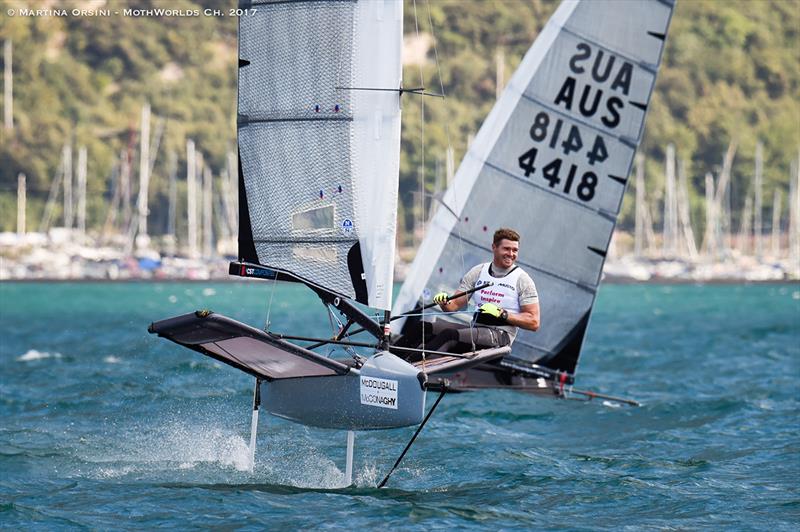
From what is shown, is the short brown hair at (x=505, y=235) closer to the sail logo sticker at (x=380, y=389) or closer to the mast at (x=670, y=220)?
the sail logo sticker at (x=380, y=389)

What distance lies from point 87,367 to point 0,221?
69292mm

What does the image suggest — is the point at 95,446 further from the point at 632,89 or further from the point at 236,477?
the point at 632,89

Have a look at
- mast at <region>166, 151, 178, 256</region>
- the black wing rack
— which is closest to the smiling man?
the black wing rack

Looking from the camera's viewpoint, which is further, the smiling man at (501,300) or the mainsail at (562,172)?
the mainsail at (562,172)

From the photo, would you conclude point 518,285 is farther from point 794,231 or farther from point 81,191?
point 794,231

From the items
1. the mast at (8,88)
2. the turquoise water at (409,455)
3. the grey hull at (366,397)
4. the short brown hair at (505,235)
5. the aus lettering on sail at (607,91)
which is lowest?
the turquoise water at (409,455)

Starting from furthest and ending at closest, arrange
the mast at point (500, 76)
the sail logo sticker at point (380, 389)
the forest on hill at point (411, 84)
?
the forest on hill at point (411, 84) < the mast at point (500, 76) < the sail logo sticker at point (380, 389)

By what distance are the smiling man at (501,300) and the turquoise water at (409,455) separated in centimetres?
111

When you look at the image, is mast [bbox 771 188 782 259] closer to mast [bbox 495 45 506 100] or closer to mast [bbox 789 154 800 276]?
mast [bbox 789 154 800 276]

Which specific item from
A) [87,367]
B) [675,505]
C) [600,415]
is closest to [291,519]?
[675,505]

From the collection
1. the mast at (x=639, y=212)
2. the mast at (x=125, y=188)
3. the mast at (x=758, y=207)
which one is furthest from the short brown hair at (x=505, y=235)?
the mast at (x=758, y=207)

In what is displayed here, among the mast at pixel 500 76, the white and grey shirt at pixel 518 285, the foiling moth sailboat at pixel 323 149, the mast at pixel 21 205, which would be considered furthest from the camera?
the mast at pixel 21 205

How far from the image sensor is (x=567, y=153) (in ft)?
52.5

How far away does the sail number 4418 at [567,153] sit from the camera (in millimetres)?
15969
